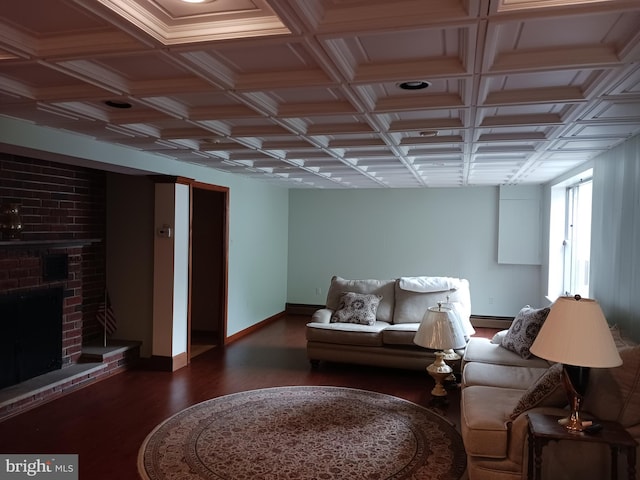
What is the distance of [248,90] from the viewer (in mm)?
2525

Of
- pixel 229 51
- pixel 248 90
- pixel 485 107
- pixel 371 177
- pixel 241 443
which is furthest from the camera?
pixel 371 177

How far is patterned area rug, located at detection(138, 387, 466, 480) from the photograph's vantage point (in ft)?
9.88

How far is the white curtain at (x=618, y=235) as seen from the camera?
3.51 meters

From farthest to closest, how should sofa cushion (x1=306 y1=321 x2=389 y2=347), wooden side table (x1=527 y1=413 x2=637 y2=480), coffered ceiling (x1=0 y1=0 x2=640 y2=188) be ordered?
sofa cushion (x1=306 y1=321 x2=389 y2=347) < wooden side table (x1=527 y1=413 x2=637 y2=480) < coffered ceiling (x1=0 y1=0 x2=640 y2=188)

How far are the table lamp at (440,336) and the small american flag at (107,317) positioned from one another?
11.0ft

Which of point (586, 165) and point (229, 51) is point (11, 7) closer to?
point (229, 51)

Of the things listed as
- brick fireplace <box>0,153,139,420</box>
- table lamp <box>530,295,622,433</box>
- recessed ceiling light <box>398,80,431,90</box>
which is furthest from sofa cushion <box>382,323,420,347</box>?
recessed ceiling light <box>398,80,431,90</box>

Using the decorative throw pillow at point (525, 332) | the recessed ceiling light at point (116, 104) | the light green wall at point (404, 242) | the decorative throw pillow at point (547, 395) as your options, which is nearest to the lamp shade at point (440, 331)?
the decorative throw pillow at point (525, 332)

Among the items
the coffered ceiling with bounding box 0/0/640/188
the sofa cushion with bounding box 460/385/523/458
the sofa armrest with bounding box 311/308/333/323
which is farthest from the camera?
the sofa armrest with bounding box 311/308/333/323

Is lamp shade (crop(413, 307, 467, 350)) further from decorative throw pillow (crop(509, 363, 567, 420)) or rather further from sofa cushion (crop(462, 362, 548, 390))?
decorative throw pillow (crop(509, 363, 567, 420))

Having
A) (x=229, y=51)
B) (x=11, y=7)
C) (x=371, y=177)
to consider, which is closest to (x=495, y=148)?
(x=371, y=177)

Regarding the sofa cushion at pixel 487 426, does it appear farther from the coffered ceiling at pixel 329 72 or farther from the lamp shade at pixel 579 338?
the coffered ceiling at pixel 329 72

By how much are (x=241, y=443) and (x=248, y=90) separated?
239 centimetres

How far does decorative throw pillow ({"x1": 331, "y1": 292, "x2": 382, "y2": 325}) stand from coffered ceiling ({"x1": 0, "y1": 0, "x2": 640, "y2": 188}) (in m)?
2.03
